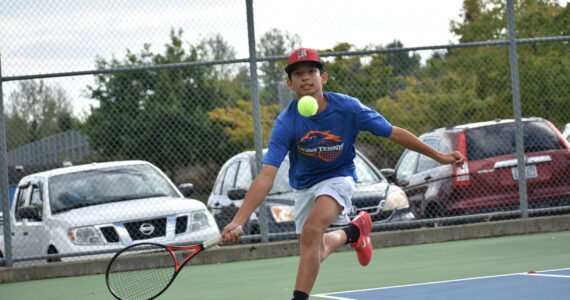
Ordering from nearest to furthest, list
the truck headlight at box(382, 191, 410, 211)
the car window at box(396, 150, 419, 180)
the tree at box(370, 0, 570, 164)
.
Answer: the truck headlight at box(382, 191, 410, 211)
the car window at box(396, 150, 419, 180)
the tree at box(370, 0, 570, 164)

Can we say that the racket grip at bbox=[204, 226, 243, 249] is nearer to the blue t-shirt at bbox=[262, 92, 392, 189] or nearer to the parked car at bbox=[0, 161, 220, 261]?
the blue t-shirt at bbox=[262, 92, 392, 189]

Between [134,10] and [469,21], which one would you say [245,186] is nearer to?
[134,10]

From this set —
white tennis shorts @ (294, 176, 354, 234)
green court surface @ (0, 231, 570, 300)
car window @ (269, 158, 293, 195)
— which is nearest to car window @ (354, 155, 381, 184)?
car window @ (269, 158, 293, 195)

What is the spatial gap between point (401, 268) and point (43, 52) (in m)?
4.70

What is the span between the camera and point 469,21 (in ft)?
99.7

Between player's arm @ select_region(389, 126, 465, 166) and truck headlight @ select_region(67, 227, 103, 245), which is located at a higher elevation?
player's arm @ select_region(389, 126, 465, 166)

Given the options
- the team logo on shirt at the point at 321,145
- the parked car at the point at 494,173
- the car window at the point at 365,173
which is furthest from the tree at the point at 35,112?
the team logo on shirt at the point at 321,145

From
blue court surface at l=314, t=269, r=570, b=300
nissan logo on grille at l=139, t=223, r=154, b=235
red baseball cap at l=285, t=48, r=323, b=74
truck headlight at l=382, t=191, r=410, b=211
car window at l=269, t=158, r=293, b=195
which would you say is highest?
red baseball cap at l=285, t=48, r=323, b=74

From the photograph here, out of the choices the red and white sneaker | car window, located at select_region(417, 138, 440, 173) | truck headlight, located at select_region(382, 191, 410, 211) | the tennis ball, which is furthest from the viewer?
car window, located at select_region(417, 138, 440, 173)

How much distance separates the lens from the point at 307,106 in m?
5.75

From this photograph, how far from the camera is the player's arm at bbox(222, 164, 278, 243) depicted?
5.06 metres

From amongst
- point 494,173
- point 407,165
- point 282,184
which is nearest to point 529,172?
point 494,173

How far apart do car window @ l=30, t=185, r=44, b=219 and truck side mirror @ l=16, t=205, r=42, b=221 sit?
4 cm

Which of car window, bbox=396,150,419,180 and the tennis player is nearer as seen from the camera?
the tennis player
